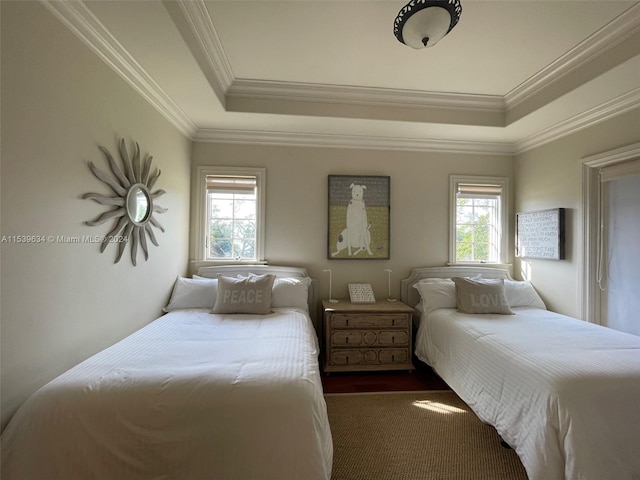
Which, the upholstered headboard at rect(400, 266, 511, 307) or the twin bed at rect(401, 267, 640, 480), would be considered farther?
the upholstered headboard at rect(400, 266, 511, 307)

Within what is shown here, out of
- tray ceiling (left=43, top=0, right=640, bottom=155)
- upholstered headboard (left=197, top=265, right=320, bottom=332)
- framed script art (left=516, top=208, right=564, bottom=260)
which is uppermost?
tray ceiling (left=43, top=0, right=640, bottom=155)

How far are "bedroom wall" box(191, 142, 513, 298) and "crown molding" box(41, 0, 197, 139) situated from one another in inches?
30.0

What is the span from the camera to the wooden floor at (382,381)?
2438mm

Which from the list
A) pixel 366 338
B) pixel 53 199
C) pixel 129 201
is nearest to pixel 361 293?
pixel 366 338

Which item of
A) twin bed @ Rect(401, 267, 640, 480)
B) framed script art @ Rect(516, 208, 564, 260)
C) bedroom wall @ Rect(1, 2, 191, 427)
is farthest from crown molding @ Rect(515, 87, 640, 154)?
bedroom wall @ Rect(1, 2, 191, 427)

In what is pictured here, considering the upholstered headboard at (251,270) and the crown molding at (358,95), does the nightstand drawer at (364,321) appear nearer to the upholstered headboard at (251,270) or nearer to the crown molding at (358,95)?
the upholstered headboard at (251,270)

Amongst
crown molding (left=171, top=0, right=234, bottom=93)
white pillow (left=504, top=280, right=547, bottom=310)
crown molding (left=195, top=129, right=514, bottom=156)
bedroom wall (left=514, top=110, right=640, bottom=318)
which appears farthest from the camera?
crown molding (left=195, top=129, right=514, bottom=156)

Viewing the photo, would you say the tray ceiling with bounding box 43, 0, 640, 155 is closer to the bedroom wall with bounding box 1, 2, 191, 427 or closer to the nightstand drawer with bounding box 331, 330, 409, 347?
the bedroom wall with bounding box 1, 2, 191, 427

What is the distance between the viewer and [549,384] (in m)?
1.35

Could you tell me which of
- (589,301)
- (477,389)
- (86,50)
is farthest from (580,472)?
(86,50)

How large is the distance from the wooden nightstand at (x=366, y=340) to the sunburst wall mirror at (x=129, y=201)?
168cm

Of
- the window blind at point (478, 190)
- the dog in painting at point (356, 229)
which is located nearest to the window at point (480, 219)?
the window blind at point (478, 190)

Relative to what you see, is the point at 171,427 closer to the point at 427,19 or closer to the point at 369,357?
the point at 369,357

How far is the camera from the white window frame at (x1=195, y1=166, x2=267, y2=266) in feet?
10.0
